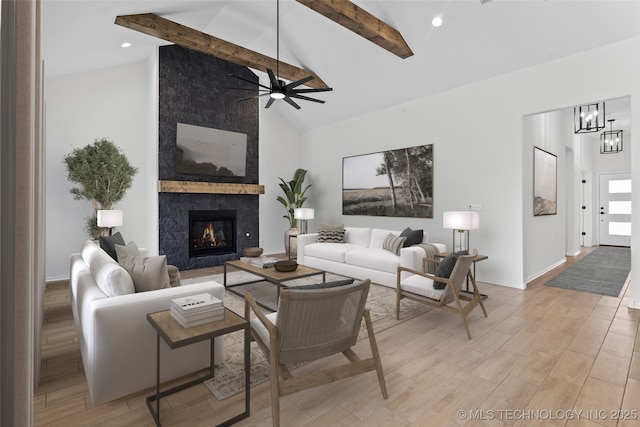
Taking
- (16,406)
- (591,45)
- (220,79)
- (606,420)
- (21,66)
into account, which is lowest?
(606,420)

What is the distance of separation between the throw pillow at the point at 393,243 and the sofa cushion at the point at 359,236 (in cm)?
59

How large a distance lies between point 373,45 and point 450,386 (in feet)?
16.0

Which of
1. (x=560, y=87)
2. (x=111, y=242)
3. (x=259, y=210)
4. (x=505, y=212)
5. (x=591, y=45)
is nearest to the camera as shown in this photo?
(x=111, y=242)

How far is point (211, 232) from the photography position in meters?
6.65

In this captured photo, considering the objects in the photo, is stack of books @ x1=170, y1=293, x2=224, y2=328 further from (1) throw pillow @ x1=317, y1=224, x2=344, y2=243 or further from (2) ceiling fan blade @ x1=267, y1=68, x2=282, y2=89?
(1) throw pillow @ x1=317, y1=224, x2=344, y2=243

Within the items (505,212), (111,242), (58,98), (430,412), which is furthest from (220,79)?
(430,412)

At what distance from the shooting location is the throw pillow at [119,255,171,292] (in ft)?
7.95

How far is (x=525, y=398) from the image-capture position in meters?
2.08

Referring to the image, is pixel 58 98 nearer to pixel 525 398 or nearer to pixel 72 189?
pixel 72 189

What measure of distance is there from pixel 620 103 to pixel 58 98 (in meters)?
10.0

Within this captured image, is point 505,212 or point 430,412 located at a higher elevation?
point 505,212

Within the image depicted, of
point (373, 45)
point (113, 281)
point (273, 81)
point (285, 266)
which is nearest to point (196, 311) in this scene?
point (113, 281)

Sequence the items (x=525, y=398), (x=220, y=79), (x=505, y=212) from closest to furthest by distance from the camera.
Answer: (x=525, y=398) < (x=505, y=212) < (x=220, y=79)

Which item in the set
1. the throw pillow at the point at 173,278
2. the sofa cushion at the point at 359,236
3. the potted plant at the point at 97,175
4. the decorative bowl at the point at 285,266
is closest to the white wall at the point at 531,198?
the sofa cushion at the point at 359,236
